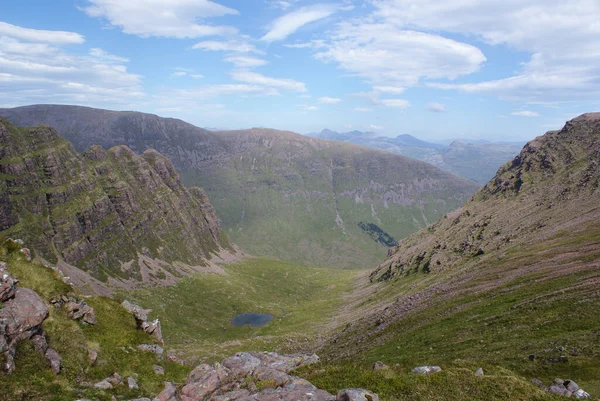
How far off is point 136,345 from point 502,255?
306 ft

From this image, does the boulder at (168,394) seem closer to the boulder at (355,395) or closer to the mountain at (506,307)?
the mountain at (506,307)

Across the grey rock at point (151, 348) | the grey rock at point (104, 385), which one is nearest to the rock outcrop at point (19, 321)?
the grey rock at point (104, 385)

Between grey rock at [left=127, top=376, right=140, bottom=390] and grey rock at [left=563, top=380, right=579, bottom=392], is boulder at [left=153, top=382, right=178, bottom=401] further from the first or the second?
grey rock at [left=563, top=380, right=579, bottom=392]

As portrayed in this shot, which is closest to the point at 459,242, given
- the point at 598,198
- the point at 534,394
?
the point at 598,198

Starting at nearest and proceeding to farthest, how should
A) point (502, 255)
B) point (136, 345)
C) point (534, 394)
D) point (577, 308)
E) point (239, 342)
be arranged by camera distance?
1. point (534, 394)
2. point (136, 345)
3. point (577, 308)
4. point (502, 255)
5. point (239, 342)

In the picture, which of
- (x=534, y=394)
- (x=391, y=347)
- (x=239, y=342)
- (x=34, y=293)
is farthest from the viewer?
(x=239, y=342)

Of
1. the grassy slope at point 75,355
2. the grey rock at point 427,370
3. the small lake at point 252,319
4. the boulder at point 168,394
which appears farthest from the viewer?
the small lake at point 252,319

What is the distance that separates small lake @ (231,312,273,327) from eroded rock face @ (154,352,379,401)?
146117mm

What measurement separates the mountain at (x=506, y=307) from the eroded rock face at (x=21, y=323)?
21479mm

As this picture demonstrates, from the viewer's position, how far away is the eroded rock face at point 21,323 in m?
23.4

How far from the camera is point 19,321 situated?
25016 mm

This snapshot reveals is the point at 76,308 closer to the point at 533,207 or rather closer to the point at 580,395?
the point at 580,395

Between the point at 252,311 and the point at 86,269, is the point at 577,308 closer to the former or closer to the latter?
the point at 252,311

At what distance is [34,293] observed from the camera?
94.4 ft
